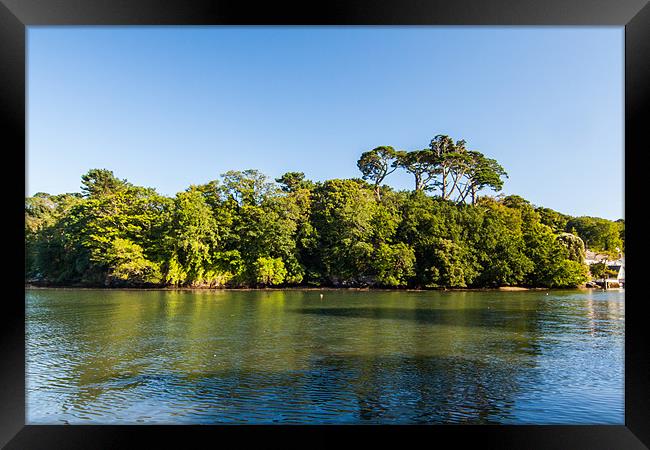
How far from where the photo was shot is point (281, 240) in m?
24.6

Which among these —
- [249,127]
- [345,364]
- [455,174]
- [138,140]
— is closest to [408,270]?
[455,174]

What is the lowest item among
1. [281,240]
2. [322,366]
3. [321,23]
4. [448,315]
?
[448,315]

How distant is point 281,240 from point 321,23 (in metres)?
21.6

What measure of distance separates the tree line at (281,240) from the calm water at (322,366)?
374 inches

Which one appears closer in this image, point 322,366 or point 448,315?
point 322,366

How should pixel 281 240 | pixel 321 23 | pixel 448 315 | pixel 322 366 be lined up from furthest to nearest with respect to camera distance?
pixel 281 240 → pixel 448 315 → pixel 322 366 → pixel 321 23

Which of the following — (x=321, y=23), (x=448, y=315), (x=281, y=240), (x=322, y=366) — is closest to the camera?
(x=321, y=23)

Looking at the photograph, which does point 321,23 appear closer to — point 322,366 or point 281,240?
point 322,366

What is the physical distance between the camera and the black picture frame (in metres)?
2.92

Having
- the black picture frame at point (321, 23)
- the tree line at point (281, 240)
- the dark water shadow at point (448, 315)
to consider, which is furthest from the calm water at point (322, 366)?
the tree line at point (281, 240)

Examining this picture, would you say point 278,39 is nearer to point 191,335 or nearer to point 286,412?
point 191,335

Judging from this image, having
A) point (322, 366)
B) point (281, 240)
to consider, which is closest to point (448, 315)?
point (322, 366)

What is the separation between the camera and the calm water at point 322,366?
5551mm

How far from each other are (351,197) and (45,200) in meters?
16.4
